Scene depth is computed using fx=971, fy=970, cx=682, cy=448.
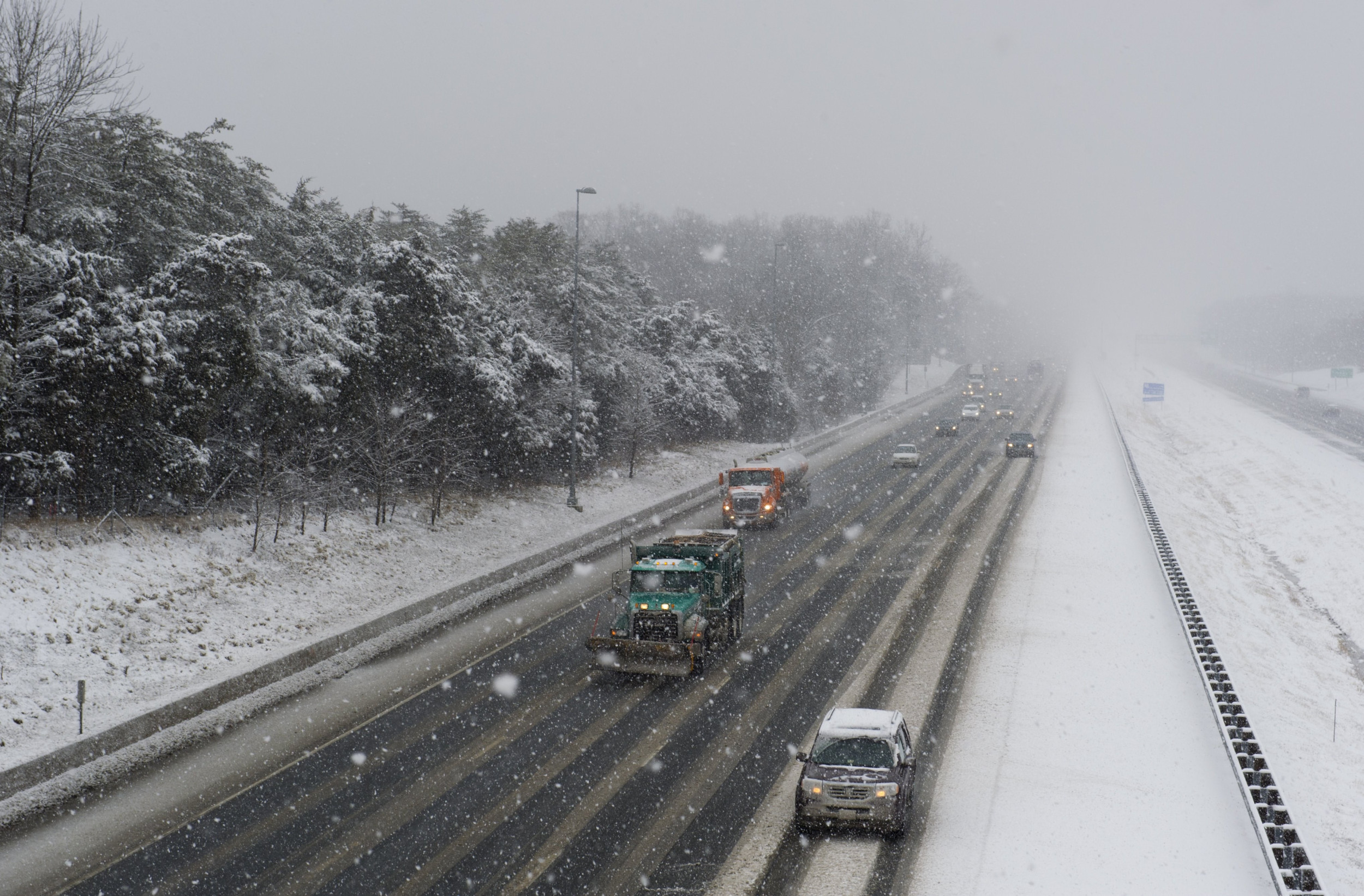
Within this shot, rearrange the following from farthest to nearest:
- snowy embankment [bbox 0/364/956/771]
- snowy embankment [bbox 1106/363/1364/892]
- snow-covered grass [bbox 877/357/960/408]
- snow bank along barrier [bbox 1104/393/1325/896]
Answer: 1. snow-covered grass [bbox 877/357/960/408]
2. snowy embankment [bbox 1106/363/1364/892]
3. snowy embankment [bbox 0/364/956/771]
4. snow bank along barrier [bbox 1104/393/1325/896]

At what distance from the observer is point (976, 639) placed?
854 inches

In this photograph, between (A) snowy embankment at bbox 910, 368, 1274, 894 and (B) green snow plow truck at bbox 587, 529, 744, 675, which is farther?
(B) green snow plow truck at bbox 587, 529, 744, 675

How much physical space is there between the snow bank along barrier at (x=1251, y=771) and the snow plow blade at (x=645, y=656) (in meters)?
9.13

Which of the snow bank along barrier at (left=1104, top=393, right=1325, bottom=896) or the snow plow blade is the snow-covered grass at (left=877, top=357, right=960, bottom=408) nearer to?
the snow bank along barrier at (left=1104, top=393, right=1325, bottom=896)

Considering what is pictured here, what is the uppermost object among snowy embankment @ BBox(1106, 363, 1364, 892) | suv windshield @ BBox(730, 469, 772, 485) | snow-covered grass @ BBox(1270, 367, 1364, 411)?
snow-covered grass @ BBox(1270, 367, 1364, 411)

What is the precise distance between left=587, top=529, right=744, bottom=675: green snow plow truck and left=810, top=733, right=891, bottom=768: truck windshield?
5452mm

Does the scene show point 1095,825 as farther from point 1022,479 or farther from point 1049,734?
point 1022,479

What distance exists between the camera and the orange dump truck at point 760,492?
3459 centimetres

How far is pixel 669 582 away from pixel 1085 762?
8.09 metres

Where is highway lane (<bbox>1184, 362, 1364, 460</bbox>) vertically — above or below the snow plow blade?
above

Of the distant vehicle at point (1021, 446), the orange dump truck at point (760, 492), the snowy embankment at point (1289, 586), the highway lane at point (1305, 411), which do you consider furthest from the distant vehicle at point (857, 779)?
the highway lane at point (1305, 411)

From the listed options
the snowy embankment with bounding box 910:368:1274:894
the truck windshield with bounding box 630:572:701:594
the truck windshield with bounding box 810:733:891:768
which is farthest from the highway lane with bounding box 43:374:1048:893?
the snowy embankment with bounding box 910:368:1274:894

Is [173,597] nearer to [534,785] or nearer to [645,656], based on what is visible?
[645,656]

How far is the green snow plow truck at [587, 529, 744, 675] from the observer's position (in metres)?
18.3
